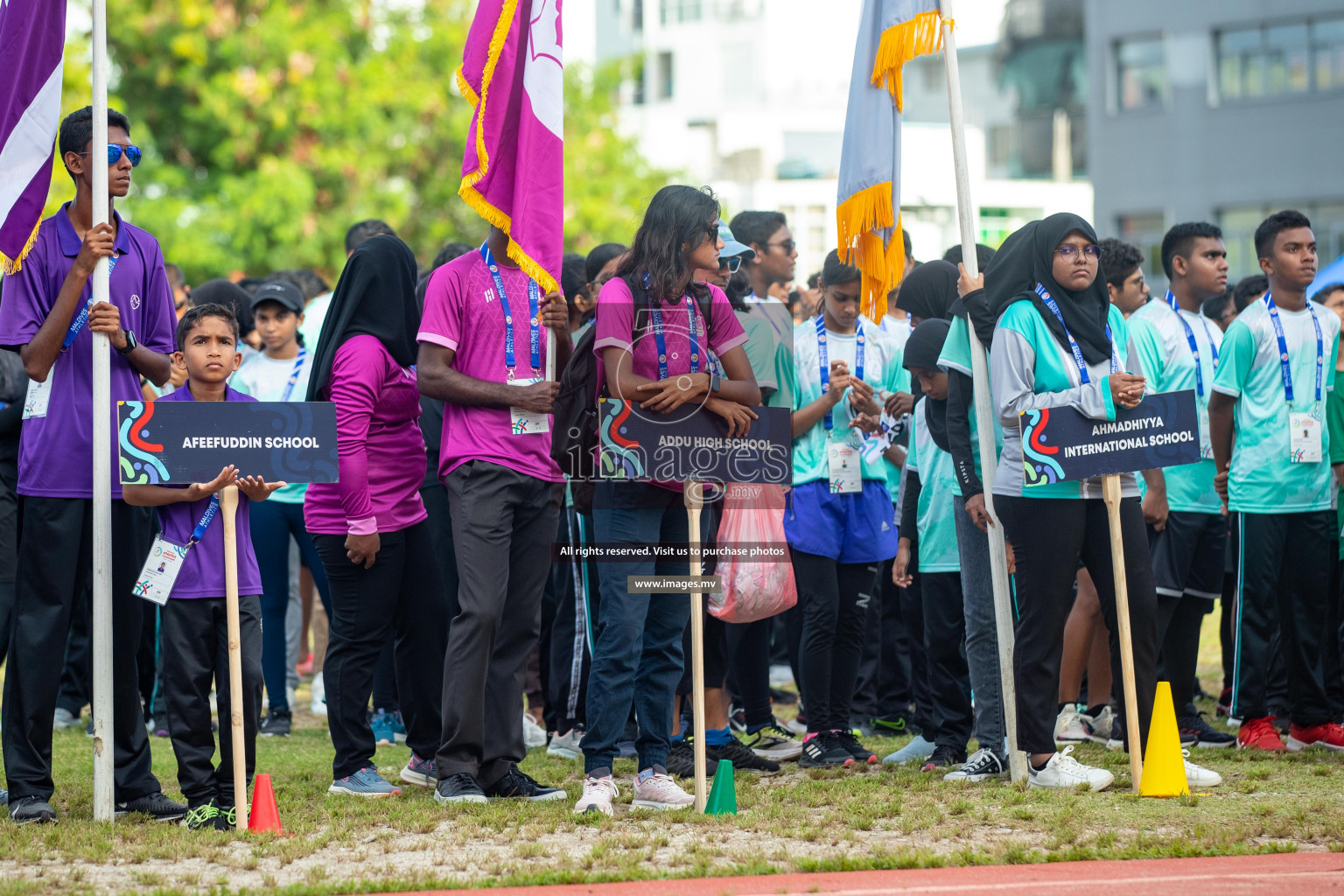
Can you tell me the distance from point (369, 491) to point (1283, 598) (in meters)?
4.61

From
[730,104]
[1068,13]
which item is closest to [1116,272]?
[1068,13]

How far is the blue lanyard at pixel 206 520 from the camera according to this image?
5.94 metres

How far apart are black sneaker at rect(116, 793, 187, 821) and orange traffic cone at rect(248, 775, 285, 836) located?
50cm

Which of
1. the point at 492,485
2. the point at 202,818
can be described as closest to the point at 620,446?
the point at 492,485

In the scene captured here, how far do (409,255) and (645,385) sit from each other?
1.39 metres

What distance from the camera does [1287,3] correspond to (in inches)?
1280

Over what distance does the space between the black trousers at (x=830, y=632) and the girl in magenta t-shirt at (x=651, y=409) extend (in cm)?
123

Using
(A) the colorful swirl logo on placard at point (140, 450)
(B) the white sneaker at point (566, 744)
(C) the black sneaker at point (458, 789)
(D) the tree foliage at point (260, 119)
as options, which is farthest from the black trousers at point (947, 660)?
(D) the tree foliage at point (260, 119)

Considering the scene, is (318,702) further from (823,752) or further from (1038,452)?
(1038,452)

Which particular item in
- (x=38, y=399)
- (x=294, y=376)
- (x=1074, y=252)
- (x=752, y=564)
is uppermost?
(x=1074, y=252)

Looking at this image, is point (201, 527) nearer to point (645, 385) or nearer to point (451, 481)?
point (451, 481)

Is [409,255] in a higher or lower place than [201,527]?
higher

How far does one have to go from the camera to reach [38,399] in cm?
619

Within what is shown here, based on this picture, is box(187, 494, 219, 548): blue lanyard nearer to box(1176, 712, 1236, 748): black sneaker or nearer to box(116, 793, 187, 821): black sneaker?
box(116, 793, 187, 821): black sneaker
